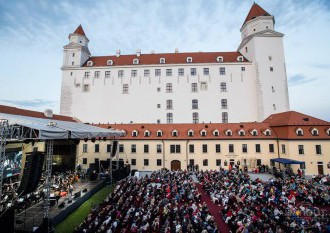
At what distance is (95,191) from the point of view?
853 inches

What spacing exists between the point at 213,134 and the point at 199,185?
1130 cm

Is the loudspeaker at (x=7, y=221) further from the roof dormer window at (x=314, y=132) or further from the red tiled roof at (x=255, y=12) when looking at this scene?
the red tiled roof at (x=255, y=12)

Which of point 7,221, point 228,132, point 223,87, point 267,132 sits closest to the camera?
point 7,221

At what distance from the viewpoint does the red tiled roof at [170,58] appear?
4809 cm

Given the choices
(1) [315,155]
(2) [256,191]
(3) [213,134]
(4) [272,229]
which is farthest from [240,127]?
(4) [272,229]

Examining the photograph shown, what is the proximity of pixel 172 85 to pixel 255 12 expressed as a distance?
2469 centimetres

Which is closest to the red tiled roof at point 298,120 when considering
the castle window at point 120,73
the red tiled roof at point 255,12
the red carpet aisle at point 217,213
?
the red carpet aisle at point 217,213

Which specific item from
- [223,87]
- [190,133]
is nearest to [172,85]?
[223,87]

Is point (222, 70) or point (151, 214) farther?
point (222, 70)

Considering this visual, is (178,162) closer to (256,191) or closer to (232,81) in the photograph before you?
(256,191)

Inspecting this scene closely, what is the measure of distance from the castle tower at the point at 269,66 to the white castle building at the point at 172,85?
0.22 metres

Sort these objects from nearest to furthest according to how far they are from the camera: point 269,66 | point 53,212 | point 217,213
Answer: point 53,212
point 217,213
point 269,66

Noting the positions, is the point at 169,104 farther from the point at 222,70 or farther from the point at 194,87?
the point at 222,70

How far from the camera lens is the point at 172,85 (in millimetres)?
47000
